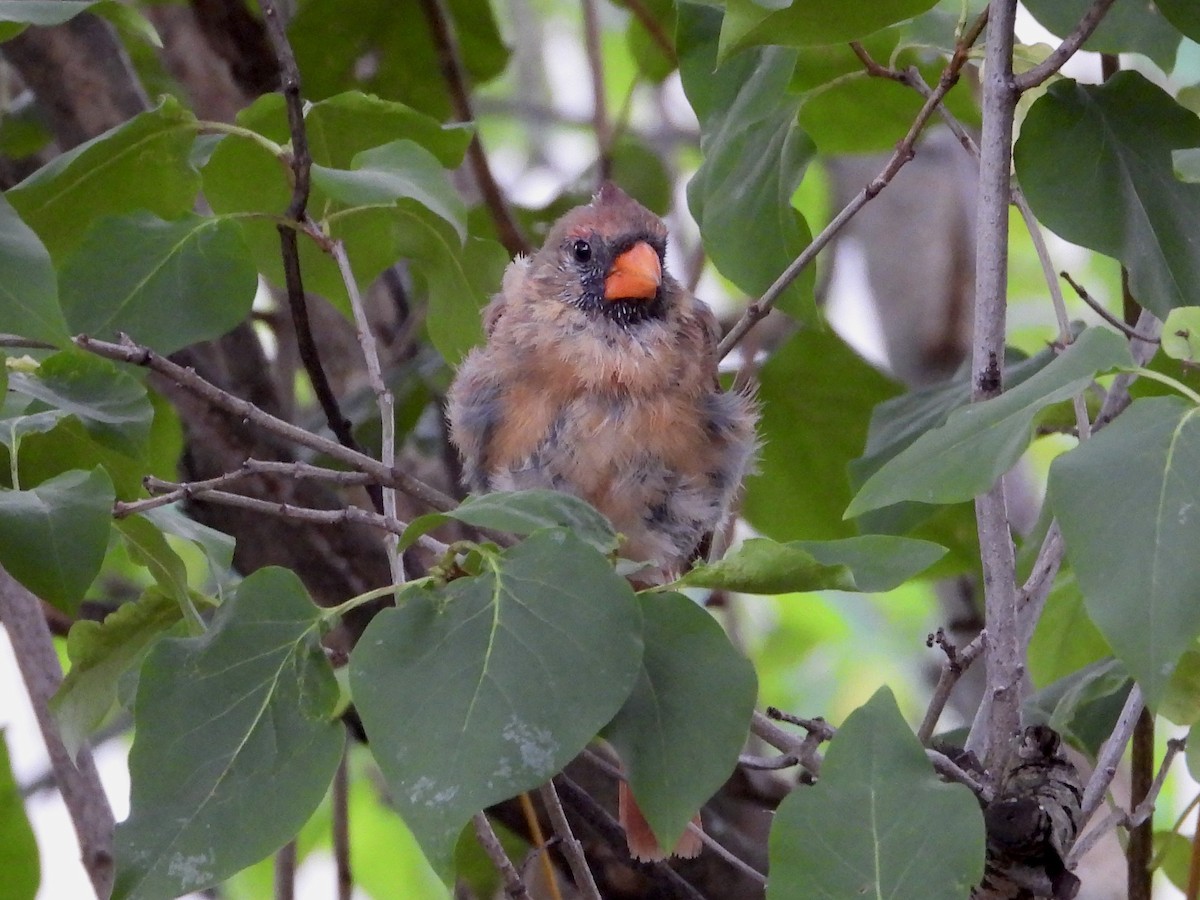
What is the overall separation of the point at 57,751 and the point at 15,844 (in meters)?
0.18

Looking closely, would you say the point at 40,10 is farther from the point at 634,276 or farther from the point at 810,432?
the point at 810,432

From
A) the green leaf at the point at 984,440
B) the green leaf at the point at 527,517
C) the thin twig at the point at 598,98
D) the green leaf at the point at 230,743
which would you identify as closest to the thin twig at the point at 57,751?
the green leaf at the point at 230,743

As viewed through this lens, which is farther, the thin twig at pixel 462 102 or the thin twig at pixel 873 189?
the thin twig at pixel 462 102

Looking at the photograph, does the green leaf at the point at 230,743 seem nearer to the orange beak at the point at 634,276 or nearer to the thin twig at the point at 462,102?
the orange beak at the point at 634,276

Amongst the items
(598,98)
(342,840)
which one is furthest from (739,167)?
(598,98)

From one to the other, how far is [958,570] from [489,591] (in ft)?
4.22

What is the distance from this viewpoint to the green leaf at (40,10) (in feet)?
4.44

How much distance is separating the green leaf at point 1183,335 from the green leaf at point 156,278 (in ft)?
2.99

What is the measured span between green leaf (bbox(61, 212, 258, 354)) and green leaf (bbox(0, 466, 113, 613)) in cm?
44

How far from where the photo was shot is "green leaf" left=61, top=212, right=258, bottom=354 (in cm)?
155

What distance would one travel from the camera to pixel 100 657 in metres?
1.36

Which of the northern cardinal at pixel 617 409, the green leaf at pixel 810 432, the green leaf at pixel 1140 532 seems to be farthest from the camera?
the green leaf at pixel 810 432

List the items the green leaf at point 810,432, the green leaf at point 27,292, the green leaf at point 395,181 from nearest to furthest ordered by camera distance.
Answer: the green leaf at point 27,292 < the green leaf at point 395,181 < the green leaf at point 810,432

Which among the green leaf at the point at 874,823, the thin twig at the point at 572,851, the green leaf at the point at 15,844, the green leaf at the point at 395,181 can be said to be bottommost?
the thin twig at the point at 572,851
